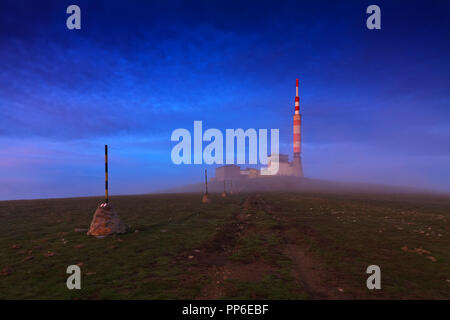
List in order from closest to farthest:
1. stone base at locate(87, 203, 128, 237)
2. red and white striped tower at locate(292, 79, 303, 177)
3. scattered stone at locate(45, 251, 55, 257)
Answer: scattered stone at locate(45, 251, 55, 257)
stone base at locate(87, 203, 128, 237)
red and white striped tower at locate(292, 79, 303, 177)

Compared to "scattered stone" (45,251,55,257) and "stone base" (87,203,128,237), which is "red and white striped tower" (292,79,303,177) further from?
"scattered stone" (45,251,55,257)

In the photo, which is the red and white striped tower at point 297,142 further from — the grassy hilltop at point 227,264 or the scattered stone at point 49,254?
the scattered stone at point 49,254

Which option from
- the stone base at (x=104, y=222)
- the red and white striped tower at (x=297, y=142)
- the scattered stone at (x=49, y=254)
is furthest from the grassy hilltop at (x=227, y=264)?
the red and white striped tower at (x=297, y=142)

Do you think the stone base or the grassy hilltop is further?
the stone base

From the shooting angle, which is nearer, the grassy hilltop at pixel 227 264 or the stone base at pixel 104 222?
the grassy hilltop at pixel 227 264

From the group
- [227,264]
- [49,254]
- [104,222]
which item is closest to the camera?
[227,264]

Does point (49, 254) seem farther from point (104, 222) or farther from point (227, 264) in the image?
point (227, 264)

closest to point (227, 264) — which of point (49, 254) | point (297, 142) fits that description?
point (49, 254)

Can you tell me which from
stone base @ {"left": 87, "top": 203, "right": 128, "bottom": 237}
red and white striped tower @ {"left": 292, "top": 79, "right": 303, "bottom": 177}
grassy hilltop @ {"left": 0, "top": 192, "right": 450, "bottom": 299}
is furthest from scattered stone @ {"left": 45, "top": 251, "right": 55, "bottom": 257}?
red and white striped tower @ {"left": 292, "top": 79, "right": 303, "bottom": 177}

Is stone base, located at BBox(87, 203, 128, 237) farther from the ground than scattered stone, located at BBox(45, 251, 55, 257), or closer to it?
Answer: farther from the ground

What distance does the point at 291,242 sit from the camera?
46.5 feet

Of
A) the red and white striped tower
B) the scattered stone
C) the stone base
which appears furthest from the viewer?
the red and white striped tower
